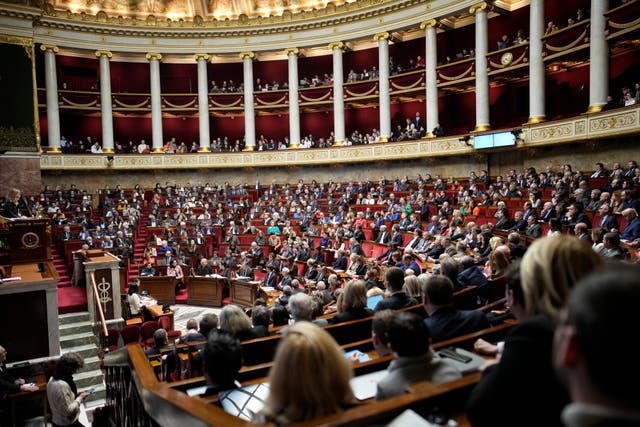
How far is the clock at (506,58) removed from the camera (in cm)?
1787

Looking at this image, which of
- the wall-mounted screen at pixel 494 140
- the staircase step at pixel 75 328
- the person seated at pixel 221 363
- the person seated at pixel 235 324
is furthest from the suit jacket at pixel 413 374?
the wall-mounted screen at pixel 494 140

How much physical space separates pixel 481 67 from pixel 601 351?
20.2 metres

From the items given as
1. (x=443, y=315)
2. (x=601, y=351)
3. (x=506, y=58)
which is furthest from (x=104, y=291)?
(x=506, y=58)

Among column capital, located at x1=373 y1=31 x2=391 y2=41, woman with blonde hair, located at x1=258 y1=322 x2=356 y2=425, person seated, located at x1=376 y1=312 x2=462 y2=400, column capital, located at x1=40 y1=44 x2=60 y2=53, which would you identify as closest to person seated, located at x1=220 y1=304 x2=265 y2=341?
person seated, located at x1=376 y1=312 x2=462 y2=400

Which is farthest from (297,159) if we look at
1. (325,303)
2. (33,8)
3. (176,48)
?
(325,303)

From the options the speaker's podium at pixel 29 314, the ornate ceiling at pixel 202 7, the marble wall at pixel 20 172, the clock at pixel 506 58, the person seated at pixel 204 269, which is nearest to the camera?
the speaker's podium at pixel 29 314

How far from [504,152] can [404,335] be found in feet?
57.7

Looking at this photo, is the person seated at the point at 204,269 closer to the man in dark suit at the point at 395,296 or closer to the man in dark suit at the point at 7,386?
the man in dark suit at the point at 7,386

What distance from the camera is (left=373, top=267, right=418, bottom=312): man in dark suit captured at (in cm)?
445

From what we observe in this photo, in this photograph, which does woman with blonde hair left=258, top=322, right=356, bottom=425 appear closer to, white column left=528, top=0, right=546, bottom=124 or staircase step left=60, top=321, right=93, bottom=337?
staircase step left=60, top=321, right=93, bottom=337

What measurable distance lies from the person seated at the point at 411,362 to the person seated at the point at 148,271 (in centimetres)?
1244

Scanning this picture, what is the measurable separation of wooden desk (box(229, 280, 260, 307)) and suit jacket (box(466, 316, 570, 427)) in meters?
10.7

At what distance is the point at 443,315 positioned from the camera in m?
3.23

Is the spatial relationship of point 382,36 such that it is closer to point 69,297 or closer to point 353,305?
point 69,297
